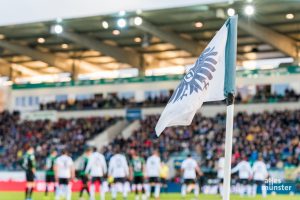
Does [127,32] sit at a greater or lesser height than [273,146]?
greater

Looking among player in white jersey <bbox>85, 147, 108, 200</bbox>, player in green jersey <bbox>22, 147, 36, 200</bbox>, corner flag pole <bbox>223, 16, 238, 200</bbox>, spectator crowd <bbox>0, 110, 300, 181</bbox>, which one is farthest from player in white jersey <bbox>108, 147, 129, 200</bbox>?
corner flag pole <bbox>223, 16, 238, 200</bbox>

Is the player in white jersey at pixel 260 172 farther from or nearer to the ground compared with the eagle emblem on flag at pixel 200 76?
nearer to the ground

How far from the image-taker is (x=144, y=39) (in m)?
45.0

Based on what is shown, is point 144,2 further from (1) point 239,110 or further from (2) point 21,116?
(2) point 21,116

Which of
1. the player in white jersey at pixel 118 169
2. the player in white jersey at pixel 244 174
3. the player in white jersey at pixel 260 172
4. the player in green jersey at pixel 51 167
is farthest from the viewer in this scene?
the player in white jersey at pixel 244 174

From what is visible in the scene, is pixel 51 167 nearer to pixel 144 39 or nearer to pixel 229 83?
pixel 229 83

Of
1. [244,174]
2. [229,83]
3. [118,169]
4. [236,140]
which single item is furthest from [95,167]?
[236,140]

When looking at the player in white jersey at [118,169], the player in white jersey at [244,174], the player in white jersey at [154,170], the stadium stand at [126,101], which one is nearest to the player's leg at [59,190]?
the player in white jersey at [118,169]

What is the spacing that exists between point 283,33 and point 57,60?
748 inches

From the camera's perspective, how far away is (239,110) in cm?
4475

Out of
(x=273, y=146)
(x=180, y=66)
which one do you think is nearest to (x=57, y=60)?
(x=180, y=66)

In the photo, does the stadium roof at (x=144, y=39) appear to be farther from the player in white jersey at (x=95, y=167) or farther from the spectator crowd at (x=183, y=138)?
the player in white jersey at (x=95, y=167)

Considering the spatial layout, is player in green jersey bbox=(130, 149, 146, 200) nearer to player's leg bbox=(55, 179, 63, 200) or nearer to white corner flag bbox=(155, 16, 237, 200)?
player's leg bbox=(55, 179, 63, 200)

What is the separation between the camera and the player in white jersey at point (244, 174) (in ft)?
92.1
